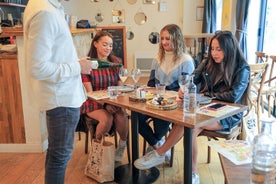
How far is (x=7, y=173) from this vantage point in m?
2.47

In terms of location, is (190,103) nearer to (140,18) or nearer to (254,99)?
(254,99)

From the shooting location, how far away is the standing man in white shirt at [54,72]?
1372 mm

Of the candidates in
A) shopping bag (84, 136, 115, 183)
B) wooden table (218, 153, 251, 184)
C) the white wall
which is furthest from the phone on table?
the white wall

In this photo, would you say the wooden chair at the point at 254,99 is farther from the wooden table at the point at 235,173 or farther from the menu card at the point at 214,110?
the wooden table at the point at 235,173

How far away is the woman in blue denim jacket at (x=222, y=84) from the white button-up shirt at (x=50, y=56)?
830 millimetres

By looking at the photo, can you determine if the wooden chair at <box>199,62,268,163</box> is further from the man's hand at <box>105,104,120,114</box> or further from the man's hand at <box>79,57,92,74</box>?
the man's hand at <box>79,57,92,74</box>

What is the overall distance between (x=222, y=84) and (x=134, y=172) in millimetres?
963

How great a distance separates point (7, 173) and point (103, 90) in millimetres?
1084

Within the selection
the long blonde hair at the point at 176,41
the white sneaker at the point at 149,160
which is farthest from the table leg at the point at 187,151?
the long blonde hair at the point at 176,41

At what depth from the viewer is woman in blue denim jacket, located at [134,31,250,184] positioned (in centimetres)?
209

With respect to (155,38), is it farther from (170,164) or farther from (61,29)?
(61,29)

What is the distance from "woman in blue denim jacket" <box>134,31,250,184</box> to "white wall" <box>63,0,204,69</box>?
13.6ft

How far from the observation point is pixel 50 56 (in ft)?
4.63

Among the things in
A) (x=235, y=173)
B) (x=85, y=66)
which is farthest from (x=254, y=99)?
(x=85, y=66)
